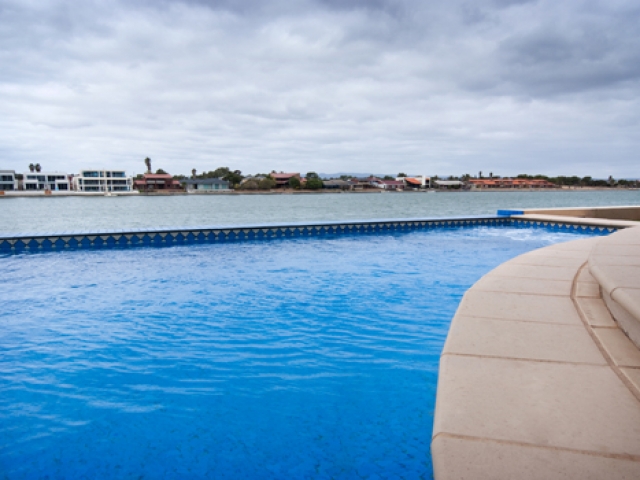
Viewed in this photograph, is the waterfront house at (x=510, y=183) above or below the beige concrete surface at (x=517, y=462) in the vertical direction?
above

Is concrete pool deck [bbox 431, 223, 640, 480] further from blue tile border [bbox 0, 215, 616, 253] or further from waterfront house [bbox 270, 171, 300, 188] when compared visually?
waterfront house [bbox 270, 171, 300, 188]

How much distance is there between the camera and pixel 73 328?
7.36 meters

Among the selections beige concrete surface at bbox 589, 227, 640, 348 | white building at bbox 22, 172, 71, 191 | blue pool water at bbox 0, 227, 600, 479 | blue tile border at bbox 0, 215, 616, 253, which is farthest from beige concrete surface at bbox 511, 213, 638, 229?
white building at bbox 22, 172, 71, 191

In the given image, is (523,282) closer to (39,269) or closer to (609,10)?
(39,269)

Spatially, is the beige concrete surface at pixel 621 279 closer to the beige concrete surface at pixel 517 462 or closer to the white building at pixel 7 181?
the beige concrete surface at pixel 517 462

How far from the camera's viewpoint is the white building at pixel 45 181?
356ft

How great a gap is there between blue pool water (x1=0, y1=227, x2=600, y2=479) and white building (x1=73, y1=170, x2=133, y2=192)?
11096cm

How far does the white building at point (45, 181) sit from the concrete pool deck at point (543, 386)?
12927cm

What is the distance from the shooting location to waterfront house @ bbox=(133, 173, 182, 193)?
114m

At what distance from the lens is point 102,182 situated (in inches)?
4409

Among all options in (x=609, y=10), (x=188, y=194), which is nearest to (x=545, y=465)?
(x=609, y=10)

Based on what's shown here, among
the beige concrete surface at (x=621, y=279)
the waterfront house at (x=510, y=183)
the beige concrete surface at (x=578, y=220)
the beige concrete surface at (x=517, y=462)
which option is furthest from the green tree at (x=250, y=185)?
the beige concrete surface at (x=517, y=462)

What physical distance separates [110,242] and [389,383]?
14.4m

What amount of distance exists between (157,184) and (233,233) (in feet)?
347
